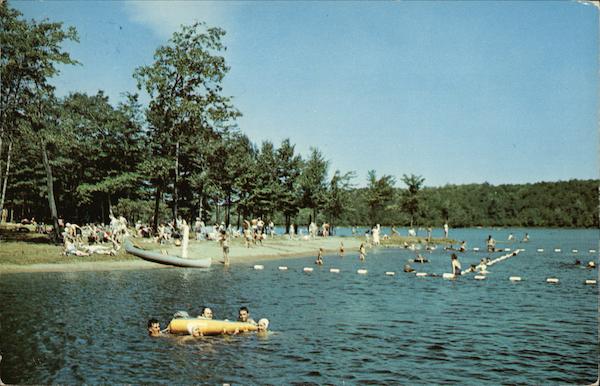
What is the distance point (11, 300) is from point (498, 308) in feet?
78.7

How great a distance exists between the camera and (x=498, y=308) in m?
28.0

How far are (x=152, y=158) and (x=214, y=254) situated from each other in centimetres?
1599

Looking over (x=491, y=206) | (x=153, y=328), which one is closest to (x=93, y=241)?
(x=153, y=328)

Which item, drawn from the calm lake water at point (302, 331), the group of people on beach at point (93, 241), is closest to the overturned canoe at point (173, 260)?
the calm lake water at point (302, 331)

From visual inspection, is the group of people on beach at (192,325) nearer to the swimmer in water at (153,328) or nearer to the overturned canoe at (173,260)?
the swimmer in water at (153,328)

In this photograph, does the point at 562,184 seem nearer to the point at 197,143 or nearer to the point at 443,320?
the point at 197,143

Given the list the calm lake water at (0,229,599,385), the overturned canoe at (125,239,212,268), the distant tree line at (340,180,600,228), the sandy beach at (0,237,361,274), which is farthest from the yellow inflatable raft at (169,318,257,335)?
the distant tree line at (340,180,600,228)

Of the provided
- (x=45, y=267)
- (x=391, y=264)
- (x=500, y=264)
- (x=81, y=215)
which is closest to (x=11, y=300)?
(x=45, y=267)

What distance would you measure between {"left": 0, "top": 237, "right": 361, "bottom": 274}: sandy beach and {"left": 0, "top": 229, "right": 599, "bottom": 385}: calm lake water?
1744mm

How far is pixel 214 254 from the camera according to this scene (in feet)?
154

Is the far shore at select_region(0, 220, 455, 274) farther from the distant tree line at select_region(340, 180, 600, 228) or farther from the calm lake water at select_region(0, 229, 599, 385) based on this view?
the distant tree line at select_region(340, 180, 600, 228)

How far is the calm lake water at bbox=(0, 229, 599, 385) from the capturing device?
15602mm

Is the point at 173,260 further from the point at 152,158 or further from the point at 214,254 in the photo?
the point at 152,158

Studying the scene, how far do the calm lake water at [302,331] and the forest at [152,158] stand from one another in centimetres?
1327
